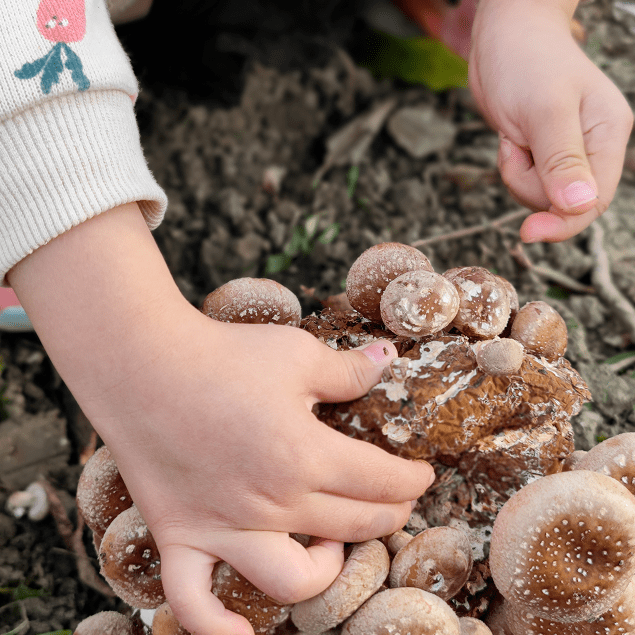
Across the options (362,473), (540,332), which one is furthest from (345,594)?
(540,332)

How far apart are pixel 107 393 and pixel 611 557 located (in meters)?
0.95

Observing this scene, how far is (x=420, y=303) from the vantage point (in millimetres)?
1110

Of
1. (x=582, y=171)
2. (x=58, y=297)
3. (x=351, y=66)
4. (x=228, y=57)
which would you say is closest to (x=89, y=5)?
(x=58, y=297)

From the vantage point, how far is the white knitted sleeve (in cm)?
116

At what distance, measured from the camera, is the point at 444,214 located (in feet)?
8.41

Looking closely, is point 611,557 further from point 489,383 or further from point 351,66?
point 351,66

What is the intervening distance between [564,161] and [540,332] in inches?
17.3

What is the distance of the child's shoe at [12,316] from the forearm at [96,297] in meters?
0.96

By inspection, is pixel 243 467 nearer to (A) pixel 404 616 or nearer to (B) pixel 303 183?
(A) pixel 404 616

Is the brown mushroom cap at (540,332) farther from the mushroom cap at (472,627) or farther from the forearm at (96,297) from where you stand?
the forearm at (96,297)

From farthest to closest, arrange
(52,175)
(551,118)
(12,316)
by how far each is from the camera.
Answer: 1. (12,316)
2. (551,118)
3. (52,175)

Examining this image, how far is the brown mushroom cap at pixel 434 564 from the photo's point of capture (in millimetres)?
1050

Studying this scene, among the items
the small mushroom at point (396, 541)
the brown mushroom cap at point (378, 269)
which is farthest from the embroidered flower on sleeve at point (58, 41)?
the small mushroom at point (396, 541)

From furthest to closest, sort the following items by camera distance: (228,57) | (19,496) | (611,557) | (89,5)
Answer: (228,57) → (19,496) → (89,5) → (611,557)
